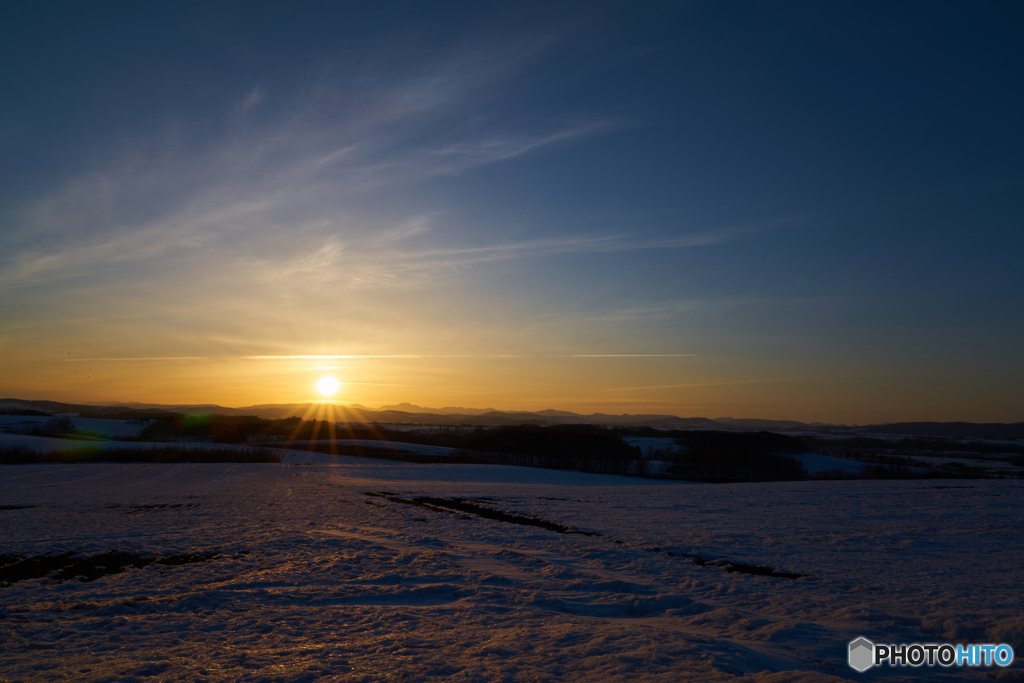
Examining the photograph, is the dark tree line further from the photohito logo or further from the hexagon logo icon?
the hexagon logo icon

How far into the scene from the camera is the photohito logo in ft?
24.5

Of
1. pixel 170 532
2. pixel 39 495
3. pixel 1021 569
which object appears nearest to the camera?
pixel 1021 569

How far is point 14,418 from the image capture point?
135m

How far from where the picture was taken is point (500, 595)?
35.1 ft

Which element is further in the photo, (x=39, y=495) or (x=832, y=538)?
(x=39, y=495)

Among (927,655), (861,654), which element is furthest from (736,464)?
(861,654)

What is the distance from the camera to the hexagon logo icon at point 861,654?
736 cm

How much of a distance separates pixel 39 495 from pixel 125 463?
2976cm

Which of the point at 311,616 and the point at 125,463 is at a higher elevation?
the point at 311,616

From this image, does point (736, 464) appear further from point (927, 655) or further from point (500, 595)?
point (927, 655)

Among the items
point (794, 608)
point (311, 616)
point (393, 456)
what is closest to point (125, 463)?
point (393, 456)

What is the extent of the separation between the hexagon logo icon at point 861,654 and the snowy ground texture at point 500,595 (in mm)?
183

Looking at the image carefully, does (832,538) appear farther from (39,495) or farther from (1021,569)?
(39,495)

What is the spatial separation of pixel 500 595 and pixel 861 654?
5860 millimetres
